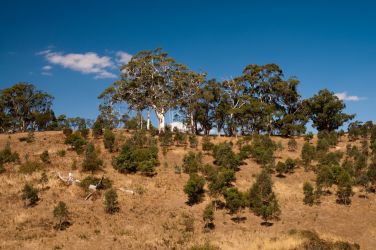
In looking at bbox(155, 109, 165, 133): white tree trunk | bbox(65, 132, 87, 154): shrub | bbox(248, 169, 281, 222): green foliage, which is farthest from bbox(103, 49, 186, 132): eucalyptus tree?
bbox(248, 169, 281, 222): green foliage

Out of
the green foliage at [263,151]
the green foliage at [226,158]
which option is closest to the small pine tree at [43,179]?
the green foliage at [226,158]

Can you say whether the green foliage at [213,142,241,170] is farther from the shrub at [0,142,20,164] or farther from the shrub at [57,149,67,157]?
the shrub at [0,142,20,164]

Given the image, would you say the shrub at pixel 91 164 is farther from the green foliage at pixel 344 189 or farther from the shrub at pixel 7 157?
the green foliage at pixel 344 189

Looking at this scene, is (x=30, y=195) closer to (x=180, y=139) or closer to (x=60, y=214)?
(x=60, y=214)

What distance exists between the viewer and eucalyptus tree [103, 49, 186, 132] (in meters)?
70.6

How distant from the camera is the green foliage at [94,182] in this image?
3856 cm

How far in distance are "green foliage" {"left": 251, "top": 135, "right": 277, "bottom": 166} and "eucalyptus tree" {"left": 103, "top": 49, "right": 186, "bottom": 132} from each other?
20.4 m

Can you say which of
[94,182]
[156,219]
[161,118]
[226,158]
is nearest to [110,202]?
[156,219]

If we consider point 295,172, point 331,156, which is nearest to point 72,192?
point 295,172

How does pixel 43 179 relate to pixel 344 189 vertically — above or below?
above

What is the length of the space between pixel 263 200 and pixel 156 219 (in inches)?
453

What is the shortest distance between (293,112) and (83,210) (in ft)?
195

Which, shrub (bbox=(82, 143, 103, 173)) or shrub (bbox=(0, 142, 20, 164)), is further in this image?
shrub (bbox=(0, 142, 20, 164))

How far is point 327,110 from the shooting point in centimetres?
7506
